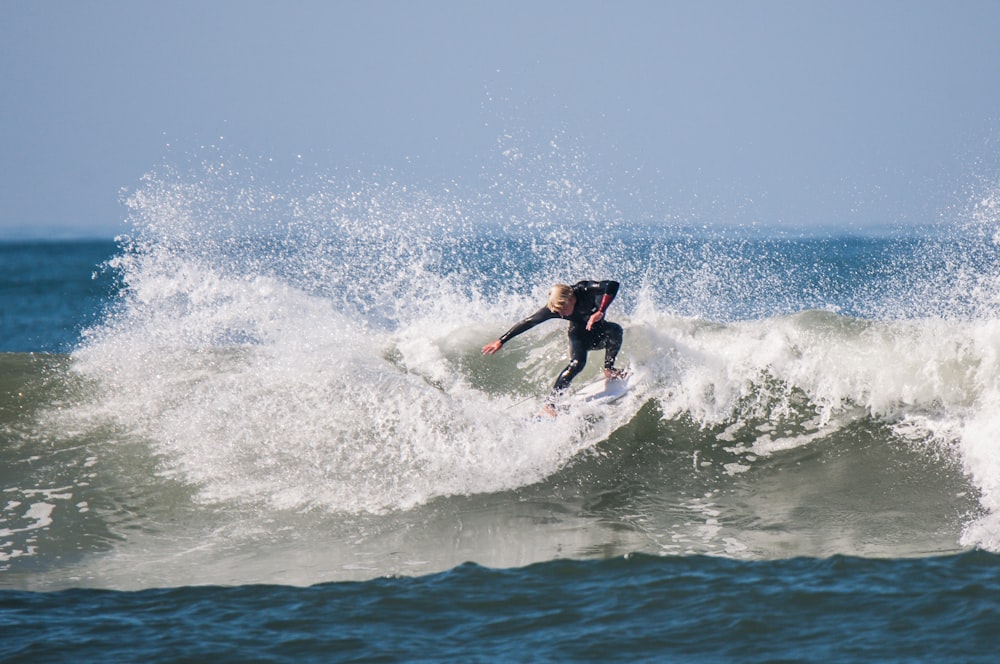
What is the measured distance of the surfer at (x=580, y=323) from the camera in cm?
796

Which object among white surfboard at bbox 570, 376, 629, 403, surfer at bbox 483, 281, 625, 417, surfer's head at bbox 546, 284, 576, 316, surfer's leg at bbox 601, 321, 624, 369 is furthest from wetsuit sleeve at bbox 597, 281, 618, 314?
white surfboard at bbox 570, 376, 629, 403

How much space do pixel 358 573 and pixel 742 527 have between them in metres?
2.71

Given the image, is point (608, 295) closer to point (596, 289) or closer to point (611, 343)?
point (596, 289)

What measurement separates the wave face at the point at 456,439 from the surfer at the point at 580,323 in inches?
10.9

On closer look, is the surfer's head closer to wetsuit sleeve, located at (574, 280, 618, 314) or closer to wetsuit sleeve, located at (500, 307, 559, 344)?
wetsuit sleeve, located at (500, 307, 559, 344)

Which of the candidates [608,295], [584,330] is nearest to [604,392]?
[584,330]

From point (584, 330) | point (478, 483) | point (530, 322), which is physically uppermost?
point (530, 322)

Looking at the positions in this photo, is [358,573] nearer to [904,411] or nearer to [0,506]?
[0,506]

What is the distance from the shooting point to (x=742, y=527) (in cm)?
641

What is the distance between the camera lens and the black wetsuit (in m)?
8.09

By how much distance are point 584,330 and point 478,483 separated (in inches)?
71.8

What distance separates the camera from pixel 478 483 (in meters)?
7.34

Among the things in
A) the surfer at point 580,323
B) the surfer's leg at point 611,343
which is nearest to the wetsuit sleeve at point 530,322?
the surfer at point 580,323

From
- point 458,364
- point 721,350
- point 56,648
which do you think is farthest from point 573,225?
point 56,648
